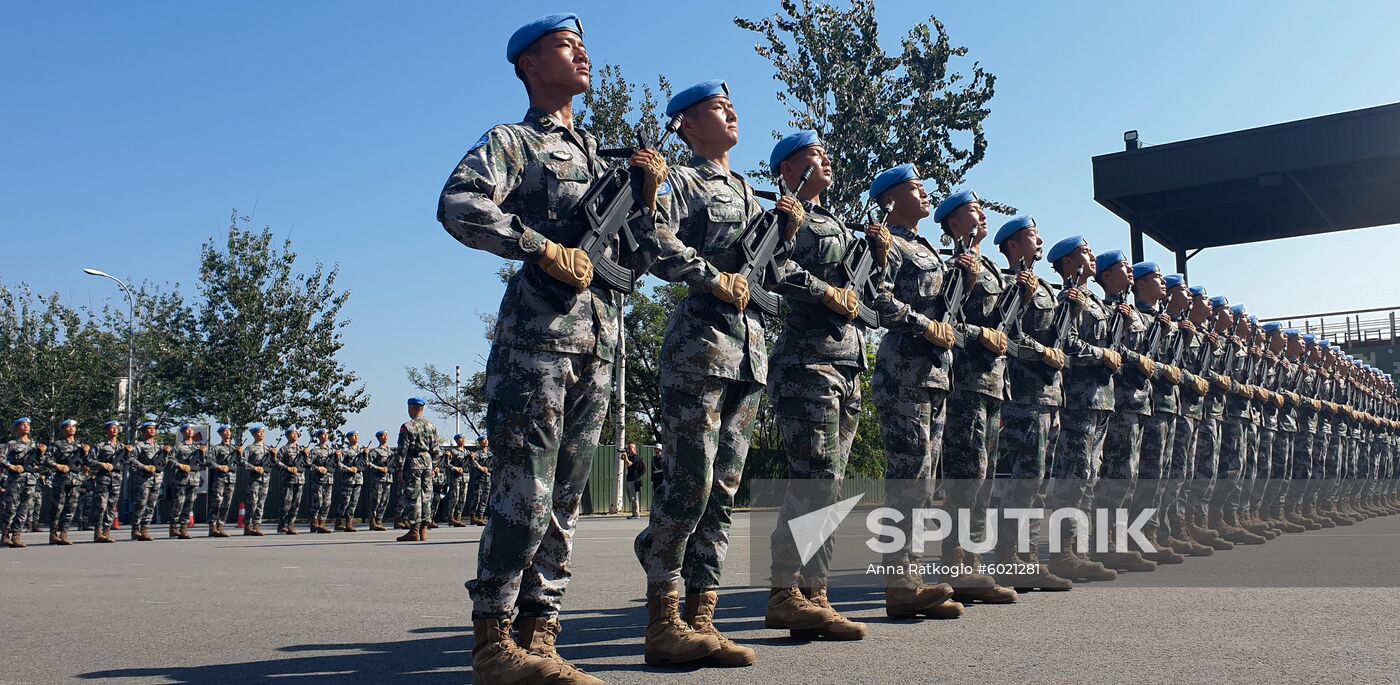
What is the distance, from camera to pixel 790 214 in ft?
16.8

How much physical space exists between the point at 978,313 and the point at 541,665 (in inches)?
170

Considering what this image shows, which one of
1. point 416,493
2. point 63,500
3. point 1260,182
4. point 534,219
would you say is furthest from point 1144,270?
point 1260,182

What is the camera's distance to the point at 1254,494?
12.9 meters

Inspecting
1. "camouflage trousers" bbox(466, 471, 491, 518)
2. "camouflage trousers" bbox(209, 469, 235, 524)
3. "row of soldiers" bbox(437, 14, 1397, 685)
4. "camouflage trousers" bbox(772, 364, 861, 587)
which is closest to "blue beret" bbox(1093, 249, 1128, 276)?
"row of soldiers" bbox(437, 14, 1397, 685)

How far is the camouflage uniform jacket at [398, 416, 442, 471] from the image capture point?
17.3 meters

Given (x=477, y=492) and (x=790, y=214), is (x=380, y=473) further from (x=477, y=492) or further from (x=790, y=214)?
(x=790, y=214)

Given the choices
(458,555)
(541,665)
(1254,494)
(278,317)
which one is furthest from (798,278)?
(278,317)

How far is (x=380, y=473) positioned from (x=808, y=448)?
17869 millimetres

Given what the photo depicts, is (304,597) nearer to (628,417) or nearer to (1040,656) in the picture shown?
(1040,656)

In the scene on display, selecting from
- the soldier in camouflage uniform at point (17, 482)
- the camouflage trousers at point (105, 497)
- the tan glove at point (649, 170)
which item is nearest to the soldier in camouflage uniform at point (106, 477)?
the camouflage trousers at point (105, 497)

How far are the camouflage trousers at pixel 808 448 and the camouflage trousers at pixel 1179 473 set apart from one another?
5.93m

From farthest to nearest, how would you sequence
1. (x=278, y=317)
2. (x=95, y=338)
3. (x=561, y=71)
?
(x=95, y=338), (x=278, y=317), (x=561, y=71)

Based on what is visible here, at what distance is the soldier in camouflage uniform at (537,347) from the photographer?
12.1ft

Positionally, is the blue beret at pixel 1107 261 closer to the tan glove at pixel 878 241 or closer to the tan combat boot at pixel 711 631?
the tan glove at pixel 878 241
